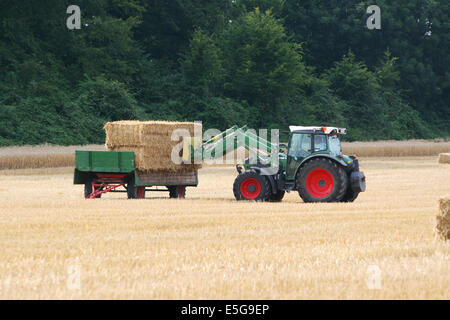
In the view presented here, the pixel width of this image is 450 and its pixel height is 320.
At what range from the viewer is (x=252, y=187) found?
2034cm

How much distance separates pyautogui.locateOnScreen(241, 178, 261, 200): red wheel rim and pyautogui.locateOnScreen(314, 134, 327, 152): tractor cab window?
1.69 m

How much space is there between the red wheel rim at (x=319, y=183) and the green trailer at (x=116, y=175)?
4300 mm

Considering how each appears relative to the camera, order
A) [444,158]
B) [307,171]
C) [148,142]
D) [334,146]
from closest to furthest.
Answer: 1. [307,171]
2. [334,146]
3. [148,142]
4. [444,158]

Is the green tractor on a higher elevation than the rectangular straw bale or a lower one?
lower

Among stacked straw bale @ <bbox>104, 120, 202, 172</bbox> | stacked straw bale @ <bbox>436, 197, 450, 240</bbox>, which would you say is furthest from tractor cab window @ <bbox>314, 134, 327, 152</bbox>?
stacked straw bale @ <bbox>436, 197, 450, 240</bbox>

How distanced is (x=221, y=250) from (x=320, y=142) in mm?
8560

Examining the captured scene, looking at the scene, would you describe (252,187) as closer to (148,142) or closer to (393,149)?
(148,142)

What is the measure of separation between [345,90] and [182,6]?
1396cm

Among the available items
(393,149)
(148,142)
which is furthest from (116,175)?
(393,149)

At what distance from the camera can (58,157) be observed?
121 feet

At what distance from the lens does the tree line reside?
4729 cm

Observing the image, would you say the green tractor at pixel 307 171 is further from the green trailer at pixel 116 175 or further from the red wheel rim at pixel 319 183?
Result: the green trailer at pixel 116 175

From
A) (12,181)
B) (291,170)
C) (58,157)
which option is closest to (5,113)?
(58,157)

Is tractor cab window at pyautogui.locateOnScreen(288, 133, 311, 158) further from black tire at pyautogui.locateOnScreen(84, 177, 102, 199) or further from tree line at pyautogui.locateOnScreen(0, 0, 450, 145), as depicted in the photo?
tree line at pyautogui.locateOnScreen(0, 0, 450, 145)
